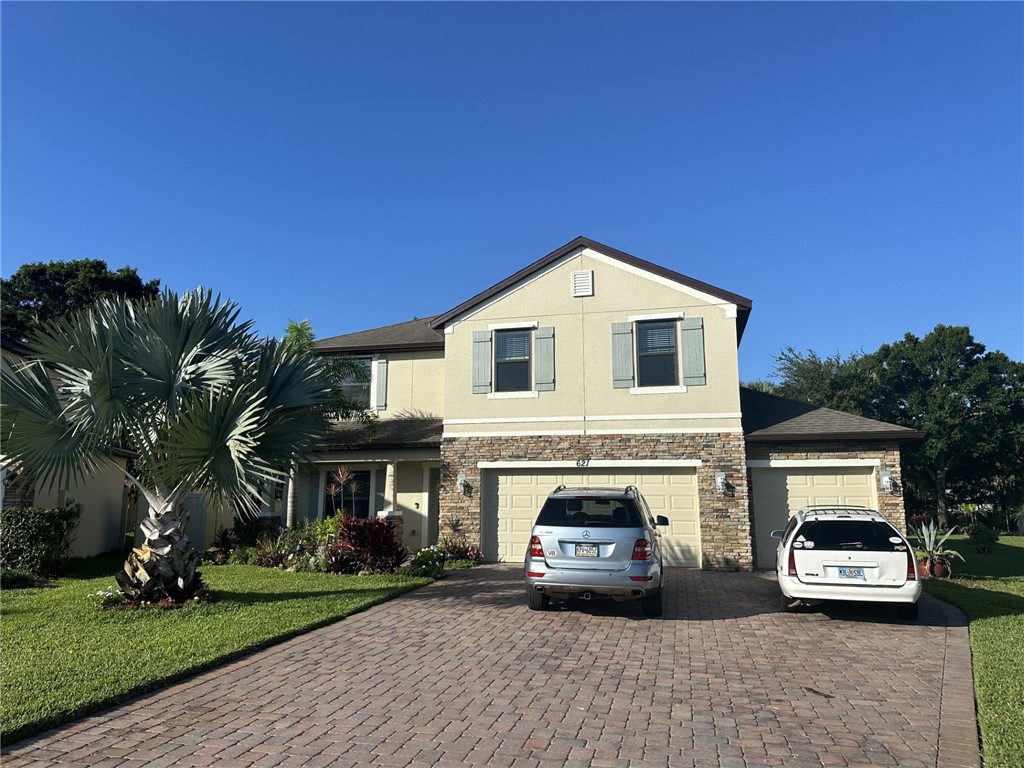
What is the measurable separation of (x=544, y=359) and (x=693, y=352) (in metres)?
3.60

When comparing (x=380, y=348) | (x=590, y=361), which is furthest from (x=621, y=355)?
(x=380, y=348)

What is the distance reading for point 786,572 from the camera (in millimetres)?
9008

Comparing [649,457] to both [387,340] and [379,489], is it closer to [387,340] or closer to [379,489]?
[379,489]

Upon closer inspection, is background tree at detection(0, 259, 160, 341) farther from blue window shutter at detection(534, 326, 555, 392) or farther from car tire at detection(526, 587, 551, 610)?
car tire at detection(526, 587, 551, 610)

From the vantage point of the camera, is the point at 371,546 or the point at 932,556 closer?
the point at 371,546

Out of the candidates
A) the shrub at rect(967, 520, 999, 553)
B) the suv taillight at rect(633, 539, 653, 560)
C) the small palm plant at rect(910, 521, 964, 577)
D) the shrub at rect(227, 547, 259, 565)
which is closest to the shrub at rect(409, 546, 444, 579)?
the shrub at rect(227, 547, 259, 565)

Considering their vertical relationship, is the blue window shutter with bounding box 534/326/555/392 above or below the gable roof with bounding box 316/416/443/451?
above

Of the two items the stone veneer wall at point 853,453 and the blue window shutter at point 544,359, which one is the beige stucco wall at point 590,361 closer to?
the blue window shutter at point 544,359

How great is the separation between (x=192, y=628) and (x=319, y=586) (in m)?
3.58

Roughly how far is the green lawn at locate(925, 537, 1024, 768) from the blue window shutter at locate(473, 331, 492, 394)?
1020 cm

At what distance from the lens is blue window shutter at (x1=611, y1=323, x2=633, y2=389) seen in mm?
15422

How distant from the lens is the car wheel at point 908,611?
344 inches

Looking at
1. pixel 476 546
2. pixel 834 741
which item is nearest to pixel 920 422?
pixel 476 546

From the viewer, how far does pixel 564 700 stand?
5.66 metres
